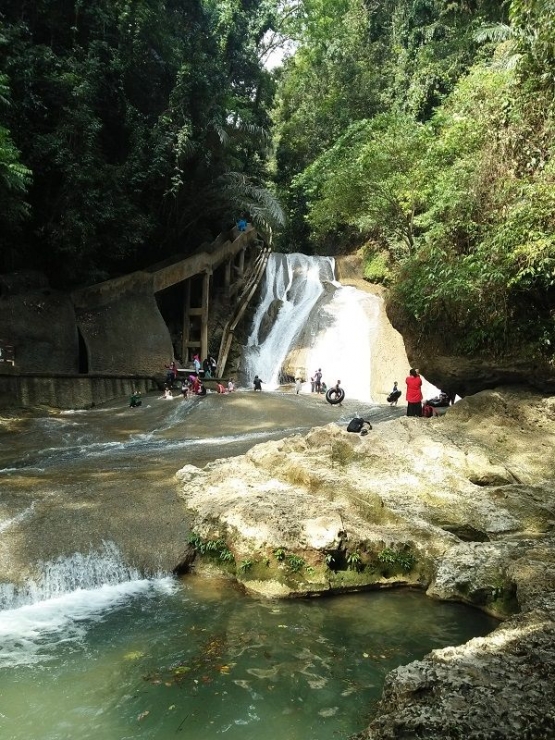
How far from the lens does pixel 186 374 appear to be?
1920 cm

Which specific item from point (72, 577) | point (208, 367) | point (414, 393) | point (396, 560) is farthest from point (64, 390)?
point (396, 560)

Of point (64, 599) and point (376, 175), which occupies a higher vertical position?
point (376, 175)

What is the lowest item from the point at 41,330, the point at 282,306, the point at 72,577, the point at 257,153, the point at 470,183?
the point at 72,577

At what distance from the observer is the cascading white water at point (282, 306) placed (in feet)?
77.5

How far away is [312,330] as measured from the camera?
24.4m

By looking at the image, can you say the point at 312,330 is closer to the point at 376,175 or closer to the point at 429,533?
the point at 376,175

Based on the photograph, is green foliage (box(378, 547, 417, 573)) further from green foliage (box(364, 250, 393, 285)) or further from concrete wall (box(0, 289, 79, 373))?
green foliage (box(364, 250, 393, 285))

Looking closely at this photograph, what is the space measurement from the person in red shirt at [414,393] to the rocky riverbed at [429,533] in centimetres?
205

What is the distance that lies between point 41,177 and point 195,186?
20.3ft

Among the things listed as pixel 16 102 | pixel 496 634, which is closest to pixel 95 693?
pixel 496 634

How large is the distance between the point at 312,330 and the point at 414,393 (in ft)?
41.4

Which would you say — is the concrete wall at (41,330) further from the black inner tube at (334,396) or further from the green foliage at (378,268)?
the green foliage at (378,268)

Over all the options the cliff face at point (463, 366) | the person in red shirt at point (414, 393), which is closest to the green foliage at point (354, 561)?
the cliff face at point (463, 366)

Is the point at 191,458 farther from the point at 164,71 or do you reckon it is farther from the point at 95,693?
the point at 164,71
